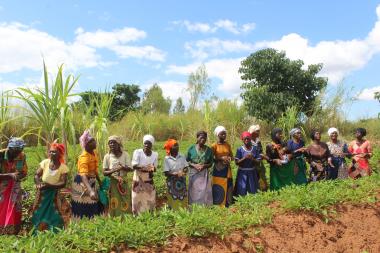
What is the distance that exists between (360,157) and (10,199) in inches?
216

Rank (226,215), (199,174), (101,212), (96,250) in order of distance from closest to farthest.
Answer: (96,250) < (226,215) < (101,212) < (199,174)

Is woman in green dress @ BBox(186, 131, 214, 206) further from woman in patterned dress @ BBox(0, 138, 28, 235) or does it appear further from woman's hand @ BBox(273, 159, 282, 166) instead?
woman in patterned dress @ BBox(0, 138, 28, 235)

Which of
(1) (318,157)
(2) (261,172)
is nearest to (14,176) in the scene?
(2) (261,172)

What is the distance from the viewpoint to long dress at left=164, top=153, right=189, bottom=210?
5.60 m

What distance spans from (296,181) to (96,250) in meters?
3.93

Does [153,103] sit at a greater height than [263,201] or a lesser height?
greater

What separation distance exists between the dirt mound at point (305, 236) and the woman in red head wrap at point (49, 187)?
1799mm

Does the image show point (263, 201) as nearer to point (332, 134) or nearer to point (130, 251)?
Result: point (130, 251)

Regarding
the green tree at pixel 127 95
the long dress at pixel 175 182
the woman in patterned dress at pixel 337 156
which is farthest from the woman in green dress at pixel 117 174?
the green tree at pixel 127 95

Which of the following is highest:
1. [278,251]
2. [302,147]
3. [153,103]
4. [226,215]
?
[153,103]

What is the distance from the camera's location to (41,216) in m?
4.78

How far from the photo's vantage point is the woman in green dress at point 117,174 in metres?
5.20

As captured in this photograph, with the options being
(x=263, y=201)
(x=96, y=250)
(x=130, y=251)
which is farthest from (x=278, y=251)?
(x=96, y=250)

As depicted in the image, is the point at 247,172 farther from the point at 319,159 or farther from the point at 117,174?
the point at 117,174
